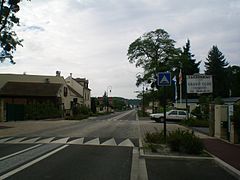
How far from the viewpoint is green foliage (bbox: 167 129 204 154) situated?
45.0 feet

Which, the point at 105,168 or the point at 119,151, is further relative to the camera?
the point at 119,151

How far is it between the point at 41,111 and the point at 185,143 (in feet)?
133

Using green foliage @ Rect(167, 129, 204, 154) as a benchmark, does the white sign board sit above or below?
above

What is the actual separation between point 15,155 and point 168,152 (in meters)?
5.44

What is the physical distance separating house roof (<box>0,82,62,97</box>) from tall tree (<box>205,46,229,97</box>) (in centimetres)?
4084

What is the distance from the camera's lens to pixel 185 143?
13867 mm

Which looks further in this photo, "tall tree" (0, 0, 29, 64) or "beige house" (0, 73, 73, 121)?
"beige house" (0, 73, 73, 121)

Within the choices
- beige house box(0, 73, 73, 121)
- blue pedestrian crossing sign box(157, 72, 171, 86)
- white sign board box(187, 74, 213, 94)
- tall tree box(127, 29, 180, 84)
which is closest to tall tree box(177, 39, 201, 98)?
tall tree box(127, 29, 180, 84)

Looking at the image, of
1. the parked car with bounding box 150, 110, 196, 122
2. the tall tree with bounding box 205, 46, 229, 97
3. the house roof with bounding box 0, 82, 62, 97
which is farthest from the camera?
the tall tree with bounding box 205, 46, 229, 97

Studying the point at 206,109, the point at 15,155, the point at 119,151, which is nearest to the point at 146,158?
the point at 119,151

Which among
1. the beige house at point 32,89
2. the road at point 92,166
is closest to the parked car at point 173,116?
the beige house at point 32,89

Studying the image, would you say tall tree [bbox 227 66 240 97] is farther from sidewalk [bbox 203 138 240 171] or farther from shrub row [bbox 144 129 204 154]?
shrub row [bbox 144 129 204 154]

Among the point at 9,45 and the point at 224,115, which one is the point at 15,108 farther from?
the point at 224,115

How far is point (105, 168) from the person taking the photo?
35.0 feet
